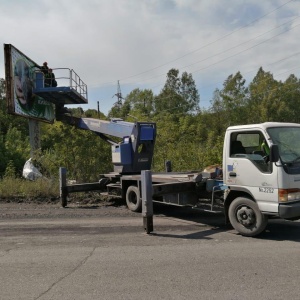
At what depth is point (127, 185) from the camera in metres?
12.0

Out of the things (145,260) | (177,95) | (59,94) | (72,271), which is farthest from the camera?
(177,95)

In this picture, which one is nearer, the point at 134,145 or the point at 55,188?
the point at 134,145

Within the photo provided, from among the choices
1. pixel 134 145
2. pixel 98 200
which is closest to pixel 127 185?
pixel 134 145

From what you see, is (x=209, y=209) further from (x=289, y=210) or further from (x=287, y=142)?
(x=287, y=142)

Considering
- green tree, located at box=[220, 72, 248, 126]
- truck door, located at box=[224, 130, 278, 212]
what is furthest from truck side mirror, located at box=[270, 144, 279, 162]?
green tree, located at box=[220, 72, 248, 126]

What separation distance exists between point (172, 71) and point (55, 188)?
2496 inches

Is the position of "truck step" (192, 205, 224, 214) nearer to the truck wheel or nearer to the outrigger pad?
the truck wheel

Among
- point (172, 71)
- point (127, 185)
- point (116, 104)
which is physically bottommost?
point (127, 185)

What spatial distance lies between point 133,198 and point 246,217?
4.40m

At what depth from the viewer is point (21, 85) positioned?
20266 millimetres

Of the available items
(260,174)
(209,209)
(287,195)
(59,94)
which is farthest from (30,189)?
(287,195)

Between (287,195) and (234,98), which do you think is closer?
(287,195)

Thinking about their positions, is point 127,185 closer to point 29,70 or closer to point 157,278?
point 157,278

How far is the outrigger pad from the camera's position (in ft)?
65.5
